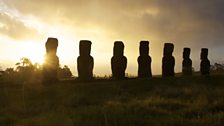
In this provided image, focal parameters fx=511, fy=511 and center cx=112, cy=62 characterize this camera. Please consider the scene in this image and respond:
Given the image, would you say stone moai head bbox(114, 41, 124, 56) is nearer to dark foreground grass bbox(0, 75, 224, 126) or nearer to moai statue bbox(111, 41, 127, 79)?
moai statue bbox(111, 41, 127, 79)

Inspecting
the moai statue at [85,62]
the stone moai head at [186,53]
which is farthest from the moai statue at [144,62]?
the stone moai head at [186,53]

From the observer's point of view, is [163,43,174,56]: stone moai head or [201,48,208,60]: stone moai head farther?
[201,48,208,60]: stone moai head

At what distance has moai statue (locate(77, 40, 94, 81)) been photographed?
106ft

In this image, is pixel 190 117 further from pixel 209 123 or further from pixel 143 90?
pixel 143 90

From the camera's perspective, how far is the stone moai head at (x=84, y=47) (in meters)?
32.8

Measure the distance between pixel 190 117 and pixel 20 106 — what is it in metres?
8.19

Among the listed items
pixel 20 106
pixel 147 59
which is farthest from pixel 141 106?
pixel 147 59

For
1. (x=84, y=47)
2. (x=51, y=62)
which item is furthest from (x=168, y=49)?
(x=51, y=62)

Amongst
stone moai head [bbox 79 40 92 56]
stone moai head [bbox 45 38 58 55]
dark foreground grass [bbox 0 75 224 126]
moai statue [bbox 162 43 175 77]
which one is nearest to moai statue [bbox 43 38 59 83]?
stone moai head [bbox 45 38 58 55]

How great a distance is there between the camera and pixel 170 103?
2039 centimetres

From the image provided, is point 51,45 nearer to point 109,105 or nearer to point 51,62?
point 51,62

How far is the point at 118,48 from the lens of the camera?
34969 millimetres

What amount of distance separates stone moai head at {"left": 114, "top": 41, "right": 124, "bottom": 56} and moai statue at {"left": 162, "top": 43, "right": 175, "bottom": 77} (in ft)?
14.8

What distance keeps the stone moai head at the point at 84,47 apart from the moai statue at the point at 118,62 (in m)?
2.36
